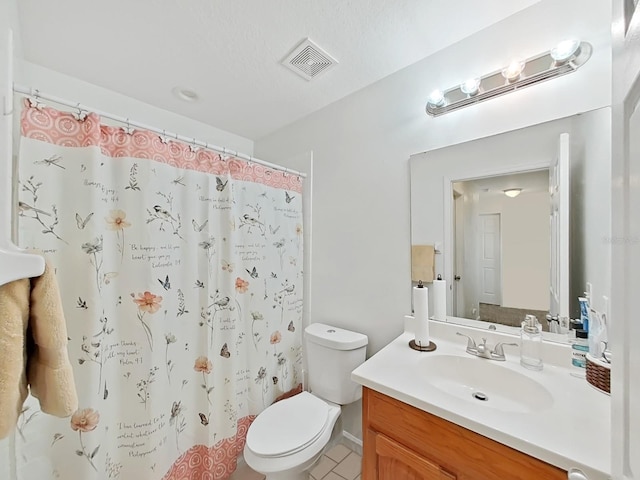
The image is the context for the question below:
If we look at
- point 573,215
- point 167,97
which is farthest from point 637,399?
point 167,97

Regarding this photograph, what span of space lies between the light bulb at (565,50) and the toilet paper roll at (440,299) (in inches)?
40.8

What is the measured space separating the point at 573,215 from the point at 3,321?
5.42 feet

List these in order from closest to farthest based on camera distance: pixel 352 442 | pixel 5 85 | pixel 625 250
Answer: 1. pixel 625 250
2. pixel 5 85
3. pixel 352 442

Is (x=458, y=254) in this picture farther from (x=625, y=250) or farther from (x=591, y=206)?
(x=625, y=250)

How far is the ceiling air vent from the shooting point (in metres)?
1.36

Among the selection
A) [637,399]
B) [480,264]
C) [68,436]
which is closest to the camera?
[637,399]

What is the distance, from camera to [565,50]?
3.32ft

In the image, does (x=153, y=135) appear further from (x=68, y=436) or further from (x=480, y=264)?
(x=480, y=264)

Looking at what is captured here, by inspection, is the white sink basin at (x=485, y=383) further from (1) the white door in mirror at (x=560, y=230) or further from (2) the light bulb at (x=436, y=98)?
(2) the light bulb at (x=436, y=98)

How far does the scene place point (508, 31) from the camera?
119cm

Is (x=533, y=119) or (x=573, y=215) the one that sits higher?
(x=533, y=119)

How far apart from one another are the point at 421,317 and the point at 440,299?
199mm

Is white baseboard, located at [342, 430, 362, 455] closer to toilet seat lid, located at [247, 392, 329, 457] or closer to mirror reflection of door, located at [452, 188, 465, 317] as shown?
toilet seat lid, located at [247, 392, 329, 457]

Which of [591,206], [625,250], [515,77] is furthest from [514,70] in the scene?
[625,250]
